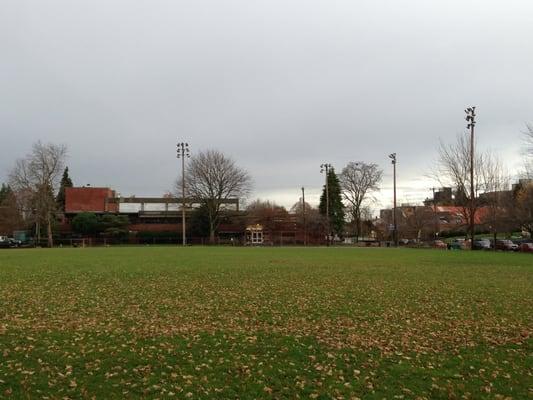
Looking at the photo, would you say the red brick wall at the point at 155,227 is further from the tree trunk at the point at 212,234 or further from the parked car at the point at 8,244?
the parked car at the point at 8,244

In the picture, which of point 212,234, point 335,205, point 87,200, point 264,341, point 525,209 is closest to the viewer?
point 264,341

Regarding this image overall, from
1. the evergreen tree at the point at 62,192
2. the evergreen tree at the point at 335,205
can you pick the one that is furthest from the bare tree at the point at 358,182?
the evergreen tree at the point at 62,192

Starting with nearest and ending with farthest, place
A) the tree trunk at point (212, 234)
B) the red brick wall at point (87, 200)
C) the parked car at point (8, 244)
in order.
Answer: the parked car at point (8, 244), the tree trunk at point (212, 234), the red brick wall at point (87, 200)

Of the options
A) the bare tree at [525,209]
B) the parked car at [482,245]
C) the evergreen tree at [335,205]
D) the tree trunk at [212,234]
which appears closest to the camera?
the bare tree at [525,209]

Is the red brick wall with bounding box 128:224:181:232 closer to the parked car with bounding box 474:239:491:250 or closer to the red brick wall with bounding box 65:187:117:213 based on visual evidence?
the red brick wall with bounding box 65:187:117:213

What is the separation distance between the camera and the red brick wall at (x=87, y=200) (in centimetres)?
9056

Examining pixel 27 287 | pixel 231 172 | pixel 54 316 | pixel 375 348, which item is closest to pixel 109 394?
pixel 375 348

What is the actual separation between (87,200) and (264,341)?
88.8 meters

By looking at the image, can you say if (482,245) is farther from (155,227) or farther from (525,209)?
(155,227)

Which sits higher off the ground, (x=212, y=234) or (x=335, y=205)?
(x=335, y=205)

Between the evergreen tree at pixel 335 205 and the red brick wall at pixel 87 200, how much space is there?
139 ft

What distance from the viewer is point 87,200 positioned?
91.4 m

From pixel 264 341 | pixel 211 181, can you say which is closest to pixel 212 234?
pixel 211 181

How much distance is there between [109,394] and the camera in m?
6.48
